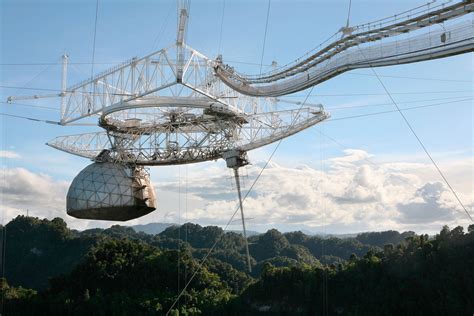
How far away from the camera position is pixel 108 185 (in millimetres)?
38312

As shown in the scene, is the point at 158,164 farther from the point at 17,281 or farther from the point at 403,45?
the point at 17,281

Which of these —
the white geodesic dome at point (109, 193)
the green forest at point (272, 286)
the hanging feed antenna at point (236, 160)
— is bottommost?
the green forest at point (272, 286)

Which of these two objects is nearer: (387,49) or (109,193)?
(387,49)

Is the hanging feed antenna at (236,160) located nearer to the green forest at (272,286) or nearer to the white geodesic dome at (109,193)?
the green forest at (272,286)

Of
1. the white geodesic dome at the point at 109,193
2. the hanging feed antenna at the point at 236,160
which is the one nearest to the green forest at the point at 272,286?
the hanging feed antenna at the point at 236,160

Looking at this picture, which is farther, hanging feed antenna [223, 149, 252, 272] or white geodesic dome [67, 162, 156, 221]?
white geodesic dome [67, 162, 156, 221]

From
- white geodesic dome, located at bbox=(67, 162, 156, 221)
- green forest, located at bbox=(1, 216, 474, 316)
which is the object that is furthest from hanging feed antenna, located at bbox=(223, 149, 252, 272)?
white geodesic dome, located at bbox=(67, 162, 156, 221)

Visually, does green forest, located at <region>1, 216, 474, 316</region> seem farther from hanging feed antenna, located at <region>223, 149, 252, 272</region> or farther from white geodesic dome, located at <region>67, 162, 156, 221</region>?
white geodesic dome, located at <region>67, 162, 156, 221</region>

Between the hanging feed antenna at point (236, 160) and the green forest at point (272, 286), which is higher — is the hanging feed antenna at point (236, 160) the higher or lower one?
the higher one

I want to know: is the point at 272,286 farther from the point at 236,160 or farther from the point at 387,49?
the point at 387,49

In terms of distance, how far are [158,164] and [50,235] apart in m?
72.7

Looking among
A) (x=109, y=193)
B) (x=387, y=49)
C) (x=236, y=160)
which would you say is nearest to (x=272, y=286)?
(x=109, y=193)

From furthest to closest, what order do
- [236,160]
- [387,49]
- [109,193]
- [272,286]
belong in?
[272,286], [109,193], [236,160], [387,49]

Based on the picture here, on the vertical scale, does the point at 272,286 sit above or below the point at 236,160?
below
